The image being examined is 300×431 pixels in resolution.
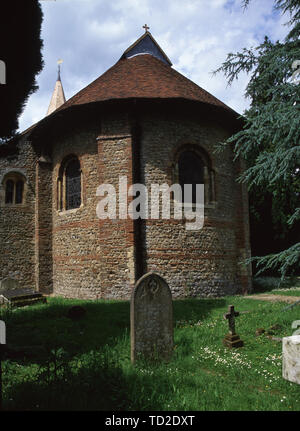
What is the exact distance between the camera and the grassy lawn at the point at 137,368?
346 cm

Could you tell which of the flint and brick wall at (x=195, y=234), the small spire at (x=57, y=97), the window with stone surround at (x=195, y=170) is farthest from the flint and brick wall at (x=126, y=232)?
the small spire at (x=57, y=97)

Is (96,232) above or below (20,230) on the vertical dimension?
below

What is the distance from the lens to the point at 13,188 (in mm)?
13688

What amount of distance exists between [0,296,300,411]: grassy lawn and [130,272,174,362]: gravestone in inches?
9.4

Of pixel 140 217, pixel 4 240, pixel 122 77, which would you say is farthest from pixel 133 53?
pixel 4 240

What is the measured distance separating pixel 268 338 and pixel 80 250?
24.5 ft

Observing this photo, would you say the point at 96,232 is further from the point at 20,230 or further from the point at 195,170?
the point at 195,170

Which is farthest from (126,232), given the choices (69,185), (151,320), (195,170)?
(151,320)

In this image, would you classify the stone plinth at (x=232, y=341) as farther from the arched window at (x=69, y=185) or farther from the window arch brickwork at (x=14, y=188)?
the window arch brickwork at (x=14, y=188)

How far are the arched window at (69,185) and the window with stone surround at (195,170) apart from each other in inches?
A: 159

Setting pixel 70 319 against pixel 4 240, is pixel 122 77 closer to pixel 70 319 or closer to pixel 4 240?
pixel 4 240

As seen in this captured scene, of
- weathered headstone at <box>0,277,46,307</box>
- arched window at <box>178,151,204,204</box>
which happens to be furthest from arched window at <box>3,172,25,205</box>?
arched window at <box>178,151,204,204</box>

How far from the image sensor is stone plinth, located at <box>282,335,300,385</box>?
7.95 feet

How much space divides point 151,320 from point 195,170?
766 cm
